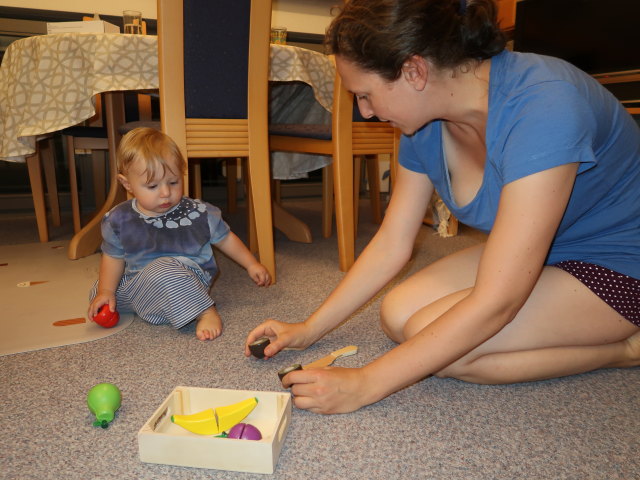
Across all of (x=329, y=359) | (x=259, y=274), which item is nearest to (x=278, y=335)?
(x=329, y=359)

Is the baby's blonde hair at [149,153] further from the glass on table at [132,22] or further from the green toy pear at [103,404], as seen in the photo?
the glass on table at [132,22]

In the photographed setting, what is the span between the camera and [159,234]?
4.25ft

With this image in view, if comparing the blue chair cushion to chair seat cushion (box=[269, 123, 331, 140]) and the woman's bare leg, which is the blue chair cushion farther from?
the woman's bare leg

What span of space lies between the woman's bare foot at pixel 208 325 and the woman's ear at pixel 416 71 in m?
0.68

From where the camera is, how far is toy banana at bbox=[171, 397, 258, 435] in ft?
2.41

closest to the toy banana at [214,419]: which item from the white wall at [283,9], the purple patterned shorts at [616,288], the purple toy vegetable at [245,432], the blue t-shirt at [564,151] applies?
the purple toy vegetable at [245,432]

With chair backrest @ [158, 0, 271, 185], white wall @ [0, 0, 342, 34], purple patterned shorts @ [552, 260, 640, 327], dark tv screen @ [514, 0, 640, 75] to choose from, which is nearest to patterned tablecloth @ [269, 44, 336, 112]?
chair backrest @ [158, 0, 271, 185]

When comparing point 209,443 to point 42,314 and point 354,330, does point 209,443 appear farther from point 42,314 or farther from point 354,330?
point 42,314

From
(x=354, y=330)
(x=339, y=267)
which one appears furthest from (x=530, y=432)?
(x=339, y=267)

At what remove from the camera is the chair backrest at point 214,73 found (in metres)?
1.37

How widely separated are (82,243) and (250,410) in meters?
1.37

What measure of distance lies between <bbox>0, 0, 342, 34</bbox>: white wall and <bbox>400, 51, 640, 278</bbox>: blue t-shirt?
2.65 m

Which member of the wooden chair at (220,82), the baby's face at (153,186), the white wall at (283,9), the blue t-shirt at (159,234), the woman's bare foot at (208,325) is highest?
the white wall at (283,9)

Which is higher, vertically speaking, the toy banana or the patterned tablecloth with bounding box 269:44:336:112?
the patterned tablecloth with bounding box 269:44:336:112
